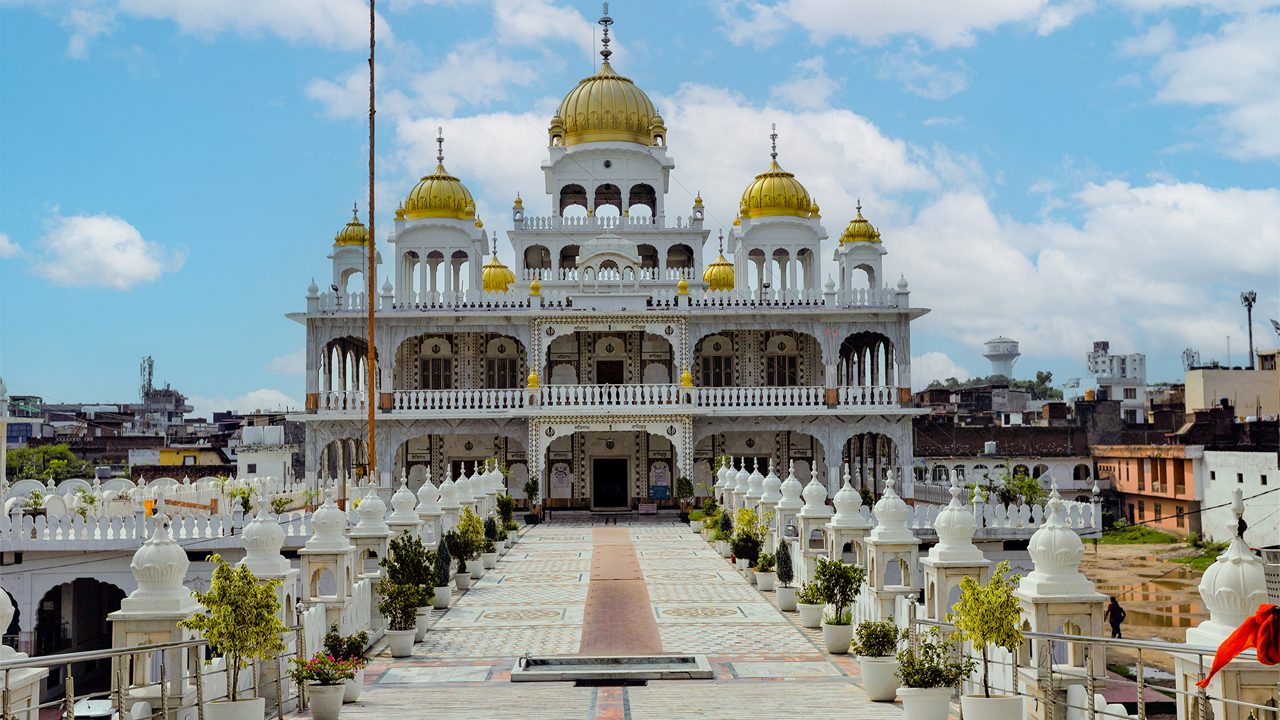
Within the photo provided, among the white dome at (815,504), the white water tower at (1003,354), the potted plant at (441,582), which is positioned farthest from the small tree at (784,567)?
the white water tower at (1003,354)

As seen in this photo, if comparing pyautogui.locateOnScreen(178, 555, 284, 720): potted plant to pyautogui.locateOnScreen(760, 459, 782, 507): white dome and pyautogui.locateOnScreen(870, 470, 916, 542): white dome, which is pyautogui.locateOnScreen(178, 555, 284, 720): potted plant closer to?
pyautogui.locateOnScreen(870, 470, 916, 542): white dome

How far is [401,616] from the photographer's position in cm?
1497

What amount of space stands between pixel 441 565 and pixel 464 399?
18773mm

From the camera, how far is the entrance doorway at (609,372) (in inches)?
1628

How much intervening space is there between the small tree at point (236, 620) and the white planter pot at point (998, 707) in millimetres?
6124

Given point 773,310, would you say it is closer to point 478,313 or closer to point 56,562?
point 478,313

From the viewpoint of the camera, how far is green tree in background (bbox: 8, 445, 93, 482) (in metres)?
53.6

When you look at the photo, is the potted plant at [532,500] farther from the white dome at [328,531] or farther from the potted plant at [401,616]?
the white dome at [328,531]

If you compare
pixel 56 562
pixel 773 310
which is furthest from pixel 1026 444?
pixel 56 562

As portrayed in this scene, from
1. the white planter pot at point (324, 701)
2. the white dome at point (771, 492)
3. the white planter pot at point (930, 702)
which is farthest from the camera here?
the white dome at point (771, 492)

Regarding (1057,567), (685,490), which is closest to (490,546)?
(685,490)

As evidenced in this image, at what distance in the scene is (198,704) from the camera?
10.2 metres

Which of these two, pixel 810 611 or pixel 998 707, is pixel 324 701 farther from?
pixel 810 611

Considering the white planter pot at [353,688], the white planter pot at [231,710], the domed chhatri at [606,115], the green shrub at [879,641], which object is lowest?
the white planter pot at [353,688]
